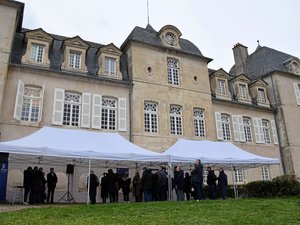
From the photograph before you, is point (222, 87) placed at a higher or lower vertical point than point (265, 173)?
higher

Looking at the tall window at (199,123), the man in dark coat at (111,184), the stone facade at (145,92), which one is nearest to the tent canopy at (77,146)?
the man in dark coat at (111,184)

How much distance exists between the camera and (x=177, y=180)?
10.6 meters

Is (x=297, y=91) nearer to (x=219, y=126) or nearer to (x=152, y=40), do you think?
(x=219, y=126)

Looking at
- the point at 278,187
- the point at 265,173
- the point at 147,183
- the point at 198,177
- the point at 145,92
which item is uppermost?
the point at 145,92

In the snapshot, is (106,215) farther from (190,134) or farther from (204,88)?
(204,88)

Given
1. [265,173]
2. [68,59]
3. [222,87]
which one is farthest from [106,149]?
[265,173]

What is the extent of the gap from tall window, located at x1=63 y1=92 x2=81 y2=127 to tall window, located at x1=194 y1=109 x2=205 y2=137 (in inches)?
259

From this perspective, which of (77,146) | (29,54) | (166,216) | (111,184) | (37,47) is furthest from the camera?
(37,47)

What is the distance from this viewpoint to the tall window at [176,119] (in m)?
15.5

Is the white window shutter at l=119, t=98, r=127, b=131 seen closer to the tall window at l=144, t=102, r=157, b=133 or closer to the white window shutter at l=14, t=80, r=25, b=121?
the tall window at l=144, t=102, r=157, b=133

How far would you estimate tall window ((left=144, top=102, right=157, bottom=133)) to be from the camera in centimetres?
1483

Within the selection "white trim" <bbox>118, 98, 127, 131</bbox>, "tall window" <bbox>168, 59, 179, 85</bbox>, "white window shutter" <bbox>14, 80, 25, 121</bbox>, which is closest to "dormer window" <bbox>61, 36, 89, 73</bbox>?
"white trim" <bbox>118, 98, 127, 131</bbox>

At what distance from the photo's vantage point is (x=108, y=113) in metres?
14.3

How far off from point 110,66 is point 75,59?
6.03ft
